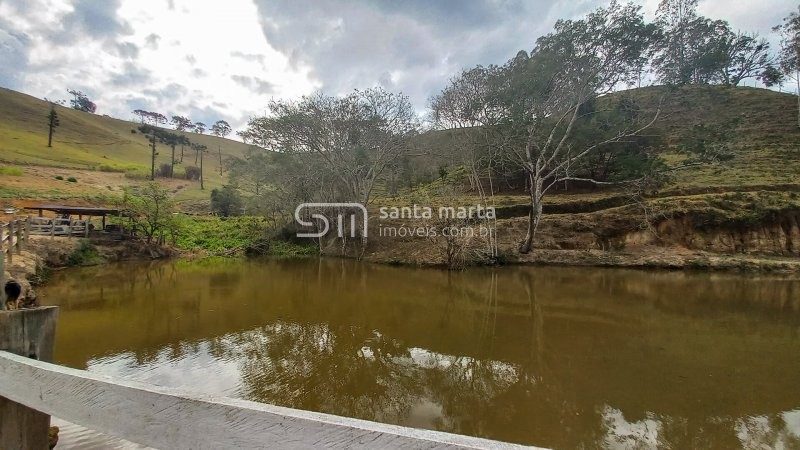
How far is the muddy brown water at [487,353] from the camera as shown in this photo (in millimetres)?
4672

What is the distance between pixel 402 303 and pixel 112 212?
21738mm

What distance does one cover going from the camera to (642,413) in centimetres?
482

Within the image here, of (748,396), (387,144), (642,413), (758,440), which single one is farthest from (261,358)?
(387,144)

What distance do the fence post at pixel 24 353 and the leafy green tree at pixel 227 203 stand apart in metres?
44.1

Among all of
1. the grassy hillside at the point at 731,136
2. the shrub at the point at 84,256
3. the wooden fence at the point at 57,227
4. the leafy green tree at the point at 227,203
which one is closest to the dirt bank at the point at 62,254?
the shrub at the point at 84,256

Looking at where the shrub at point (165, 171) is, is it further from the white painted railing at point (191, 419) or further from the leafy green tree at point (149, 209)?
the white painted railing at point (191, 419)

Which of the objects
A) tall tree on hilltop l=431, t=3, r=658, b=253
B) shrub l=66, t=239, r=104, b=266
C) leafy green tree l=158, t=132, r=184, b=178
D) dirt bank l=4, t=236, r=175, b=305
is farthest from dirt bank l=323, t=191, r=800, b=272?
leafy green tree l=158, t=132, r=184, b=178

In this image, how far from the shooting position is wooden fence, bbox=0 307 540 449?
1.14 meters

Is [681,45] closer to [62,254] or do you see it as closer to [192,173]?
[62,254]

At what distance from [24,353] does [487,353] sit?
250 inches

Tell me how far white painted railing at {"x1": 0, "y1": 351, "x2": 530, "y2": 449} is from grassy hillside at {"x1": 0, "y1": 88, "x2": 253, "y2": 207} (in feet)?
128

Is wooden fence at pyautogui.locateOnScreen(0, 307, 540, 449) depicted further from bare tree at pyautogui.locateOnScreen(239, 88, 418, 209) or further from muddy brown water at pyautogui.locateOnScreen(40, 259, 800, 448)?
bare tree at pyautogui.locateOnScreen(239, 88, 418, 209)

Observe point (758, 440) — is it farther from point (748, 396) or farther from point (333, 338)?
point (333, 338)

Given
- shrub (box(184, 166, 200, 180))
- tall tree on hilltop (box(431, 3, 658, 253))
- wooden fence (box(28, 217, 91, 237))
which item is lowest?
wooden fence (box(28, 217, 91, 237))
